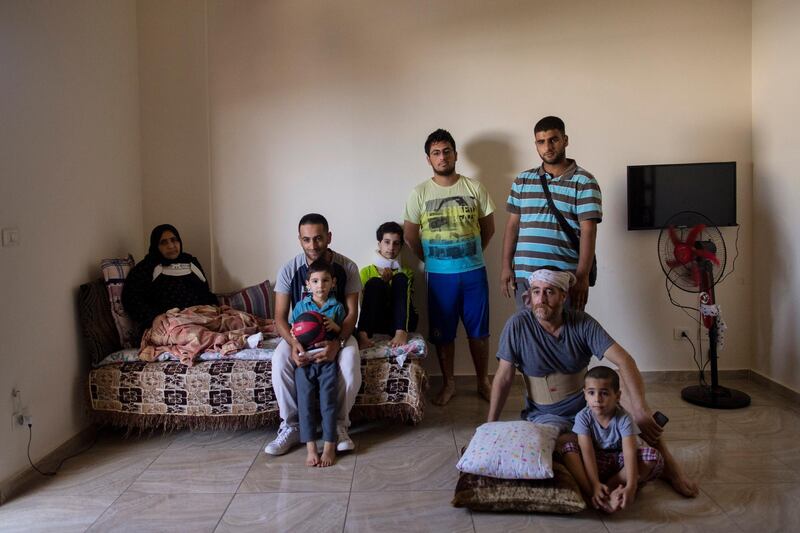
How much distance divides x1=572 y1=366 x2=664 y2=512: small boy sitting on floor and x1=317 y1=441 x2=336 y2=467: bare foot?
1127mm

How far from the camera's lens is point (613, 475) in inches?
93.1

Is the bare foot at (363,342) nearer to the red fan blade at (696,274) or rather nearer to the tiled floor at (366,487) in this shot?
the tiled floor at (366,487)

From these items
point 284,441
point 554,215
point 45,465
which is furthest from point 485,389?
point 45,465

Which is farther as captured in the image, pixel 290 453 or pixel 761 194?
pixel 761 194

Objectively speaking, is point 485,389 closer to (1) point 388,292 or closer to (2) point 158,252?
(1) point 388,292

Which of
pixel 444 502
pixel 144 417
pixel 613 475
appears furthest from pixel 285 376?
pixel 613 475

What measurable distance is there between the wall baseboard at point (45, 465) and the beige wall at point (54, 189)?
0.09ft

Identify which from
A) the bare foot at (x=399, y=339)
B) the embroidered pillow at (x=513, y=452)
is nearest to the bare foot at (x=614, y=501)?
the embroidered pillow at (x=513, y=452)

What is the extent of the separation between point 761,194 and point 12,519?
172 inches

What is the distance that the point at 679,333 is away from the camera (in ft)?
13.2

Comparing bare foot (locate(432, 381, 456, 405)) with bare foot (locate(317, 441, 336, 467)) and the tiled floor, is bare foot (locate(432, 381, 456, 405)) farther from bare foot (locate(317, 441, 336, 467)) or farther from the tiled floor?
bare foot (locate(317, 441, 336, 467))

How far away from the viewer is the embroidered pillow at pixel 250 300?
385cm

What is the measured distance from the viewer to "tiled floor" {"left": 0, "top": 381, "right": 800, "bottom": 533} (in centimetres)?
224

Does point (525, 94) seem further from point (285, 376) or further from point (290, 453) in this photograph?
point (290, 453)
